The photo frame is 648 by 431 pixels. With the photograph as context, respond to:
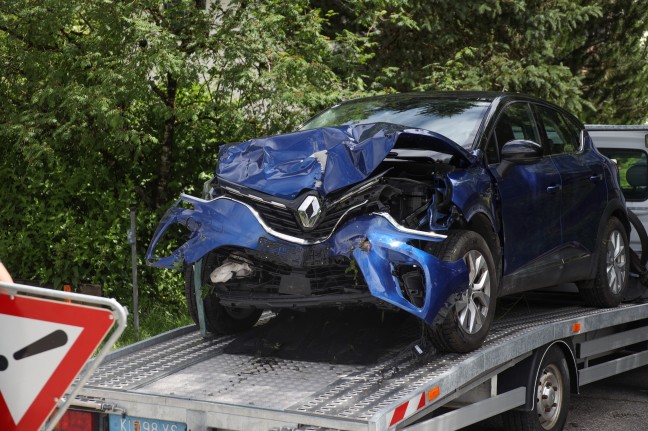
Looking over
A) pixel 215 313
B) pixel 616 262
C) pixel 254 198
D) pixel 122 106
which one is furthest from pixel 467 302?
pixel 122 106

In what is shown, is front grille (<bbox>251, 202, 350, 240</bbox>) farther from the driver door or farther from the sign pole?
the sign pole

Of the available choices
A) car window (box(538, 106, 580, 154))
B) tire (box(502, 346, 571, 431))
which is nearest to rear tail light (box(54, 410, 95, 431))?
tire (box(502, 346, 571, 431))

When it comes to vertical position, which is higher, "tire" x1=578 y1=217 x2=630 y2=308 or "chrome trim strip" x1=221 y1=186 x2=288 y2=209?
"chrome trim strip" x1=221 y1=186 x2=288 y2=209

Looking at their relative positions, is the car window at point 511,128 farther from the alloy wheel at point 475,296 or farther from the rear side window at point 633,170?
the rear side window at point 633,170

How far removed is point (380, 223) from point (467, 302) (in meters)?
0.77

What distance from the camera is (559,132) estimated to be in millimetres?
7422

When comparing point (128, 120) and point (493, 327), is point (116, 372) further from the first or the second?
point (128, 120)

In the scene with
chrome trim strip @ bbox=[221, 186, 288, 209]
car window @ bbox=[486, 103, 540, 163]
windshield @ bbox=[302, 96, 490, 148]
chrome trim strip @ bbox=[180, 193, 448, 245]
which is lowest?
chrome trim strip @ bbox=[180, 193, 448, 245]

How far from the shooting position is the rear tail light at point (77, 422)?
491cm

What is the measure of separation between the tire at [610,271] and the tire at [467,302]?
1722 millimetres

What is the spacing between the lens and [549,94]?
1333 cm

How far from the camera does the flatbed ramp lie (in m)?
4.52

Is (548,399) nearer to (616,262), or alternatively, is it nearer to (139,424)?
(616,262)

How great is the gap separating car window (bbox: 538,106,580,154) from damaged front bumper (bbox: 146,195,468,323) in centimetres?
219
